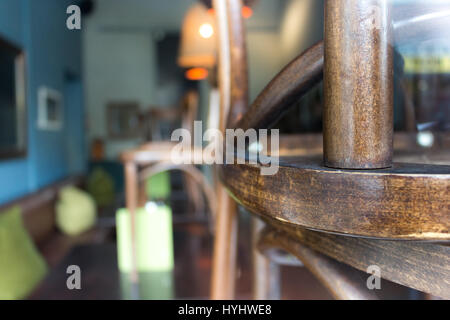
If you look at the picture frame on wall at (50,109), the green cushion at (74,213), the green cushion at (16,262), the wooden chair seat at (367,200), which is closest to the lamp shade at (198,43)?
the green cushion at (16,262)

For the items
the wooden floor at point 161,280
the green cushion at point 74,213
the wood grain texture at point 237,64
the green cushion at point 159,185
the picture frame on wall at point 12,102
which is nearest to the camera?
the wood grain texture at point 237,64

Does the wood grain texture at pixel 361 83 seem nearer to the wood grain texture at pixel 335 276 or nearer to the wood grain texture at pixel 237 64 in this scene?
the wood grain texture at pixel 335 276

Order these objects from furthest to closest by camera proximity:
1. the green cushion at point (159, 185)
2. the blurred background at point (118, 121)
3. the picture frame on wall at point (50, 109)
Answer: the green cushion at point (159, 185) → the picture frame on wall at point (50, 109) → the blurred background at point (118, 121)

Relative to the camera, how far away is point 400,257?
20cm

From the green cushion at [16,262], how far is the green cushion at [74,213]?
3.20ft

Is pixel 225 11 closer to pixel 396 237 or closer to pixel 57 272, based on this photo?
pixel 396 237

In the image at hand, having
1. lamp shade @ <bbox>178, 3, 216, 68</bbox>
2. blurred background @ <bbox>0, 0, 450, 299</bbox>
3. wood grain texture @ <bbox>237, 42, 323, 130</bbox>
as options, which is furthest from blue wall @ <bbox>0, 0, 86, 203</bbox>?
wood grain texture @ <bbox>237, 42, 323, 130</bbox>

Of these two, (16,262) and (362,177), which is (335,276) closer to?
(362,177)

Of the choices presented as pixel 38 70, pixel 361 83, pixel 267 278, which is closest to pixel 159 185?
pixel 38 70

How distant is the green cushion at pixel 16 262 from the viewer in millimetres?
1521

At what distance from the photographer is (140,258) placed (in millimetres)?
1605

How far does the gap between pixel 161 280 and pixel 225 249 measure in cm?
110
